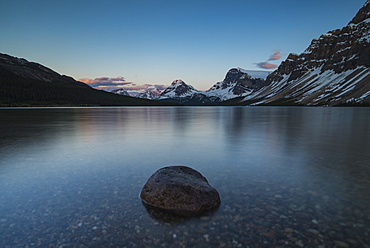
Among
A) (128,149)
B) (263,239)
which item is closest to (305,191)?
(263,239)

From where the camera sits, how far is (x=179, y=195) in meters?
9.29

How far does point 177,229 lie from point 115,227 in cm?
212

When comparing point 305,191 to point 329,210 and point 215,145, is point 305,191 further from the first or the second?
point 215,145

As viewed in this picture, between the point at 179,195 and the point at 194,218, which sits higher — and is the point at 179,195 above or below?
above

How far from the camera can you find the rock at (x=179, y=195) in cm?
898

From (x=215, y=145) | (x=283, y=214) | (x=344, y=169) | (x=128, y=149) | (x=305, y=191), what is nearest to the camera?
(x=283, y=214)

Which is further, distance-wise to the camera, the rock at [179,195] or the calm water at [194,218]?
the rock at [179,195]

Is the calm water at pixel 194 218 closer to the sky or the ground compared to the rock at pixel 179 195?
closer to the ground

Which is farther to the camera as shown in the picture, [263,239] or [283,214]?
[283,214]

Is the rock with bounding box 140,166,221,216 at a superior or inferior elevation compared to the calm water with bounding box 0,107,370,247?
superior

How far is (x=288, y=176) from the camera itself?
1301 centimetres

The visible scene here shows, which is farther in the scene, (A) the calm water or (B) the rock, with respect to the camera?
(B) the rock

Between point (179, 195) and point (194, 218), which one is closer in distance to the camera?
point (194, 218)

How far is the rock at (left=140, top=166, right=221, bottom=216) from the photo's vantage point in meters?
8.98
